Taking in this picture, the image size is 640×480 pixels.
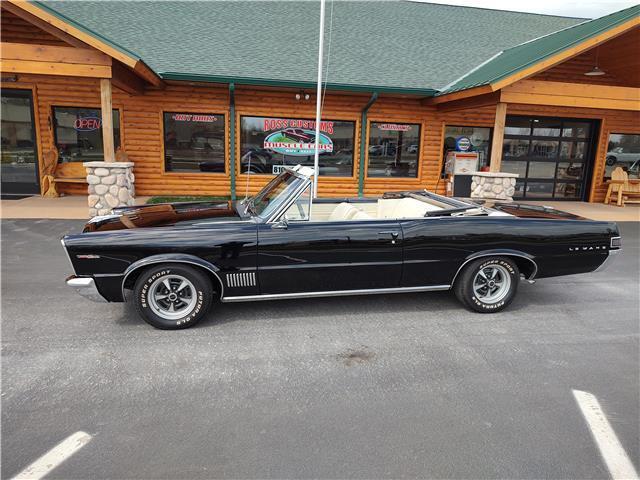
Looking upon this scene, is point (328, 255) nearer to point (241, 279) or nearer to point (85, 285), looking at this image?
point (241, 279)

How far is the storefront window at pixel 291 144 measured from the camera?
41.1ft

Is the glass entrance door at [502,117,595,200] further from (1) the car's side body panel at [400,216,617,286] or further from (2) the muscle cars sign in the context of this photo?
(1) the car's side body panel at [400,216,617,286]

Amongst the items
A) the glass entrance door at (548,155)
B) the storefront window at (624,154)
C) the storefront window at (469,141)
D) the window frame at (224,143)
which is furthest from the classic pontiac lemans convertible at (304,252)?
the storefront window at (624,154)

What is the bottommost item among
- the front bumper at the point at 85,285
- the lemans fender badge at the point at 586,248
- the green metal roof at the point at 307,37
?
the front bumper at the point at 85,285

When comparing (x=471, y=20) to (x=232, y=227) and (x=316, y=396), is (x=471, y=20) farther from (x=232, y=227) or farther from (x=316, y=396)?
(x=316, y=396)

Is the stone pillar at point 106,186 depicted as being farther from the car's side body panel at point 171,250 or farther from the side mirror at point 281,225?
the side mirror at point 281,225

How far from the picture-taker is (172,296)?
416 centimetres

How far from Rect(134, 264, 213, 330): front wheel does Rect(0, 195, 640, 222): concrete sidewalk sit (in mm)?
6353

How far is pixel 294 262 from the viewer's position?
4.30 metres

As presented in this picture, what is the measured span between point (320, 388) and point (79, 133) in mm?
11547

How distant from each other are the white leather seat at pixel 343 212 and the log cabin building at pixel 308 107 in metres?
→ 5.70

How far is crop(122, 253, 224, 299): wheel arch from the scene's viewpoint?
398cm

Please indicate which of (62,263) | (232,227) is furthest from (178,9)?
(232,227)

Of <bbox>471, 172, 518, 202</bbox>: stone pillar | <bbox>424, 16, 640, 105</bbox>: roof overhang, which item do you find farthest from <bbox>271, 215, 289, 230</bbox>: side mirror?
<bbox>471, 172, 518, 202</bbox>: stone pillar
